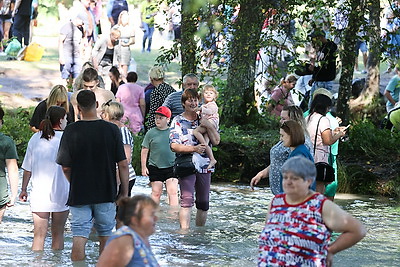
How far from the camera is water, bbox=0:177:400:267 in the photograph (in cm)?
964

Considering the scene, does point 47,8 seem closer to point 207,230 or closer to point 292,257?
point 207,230

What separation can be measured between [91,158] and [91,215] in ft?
1.75

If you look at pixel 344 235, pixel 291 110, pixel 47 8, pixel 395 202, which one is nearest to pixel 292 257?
pixel 344 235

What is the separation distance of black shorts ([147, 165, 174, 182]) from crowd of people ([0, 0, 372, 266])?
0.04 ft

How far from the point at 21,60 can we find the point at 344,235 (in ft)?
71.9

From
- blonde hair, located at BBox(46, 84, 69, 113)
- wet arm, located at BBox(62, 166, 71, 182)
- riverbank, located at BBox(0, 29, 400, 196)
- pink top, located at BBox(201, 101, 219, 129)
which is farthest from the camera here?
riverbank, located at BBox(0, 29, 400, 196)

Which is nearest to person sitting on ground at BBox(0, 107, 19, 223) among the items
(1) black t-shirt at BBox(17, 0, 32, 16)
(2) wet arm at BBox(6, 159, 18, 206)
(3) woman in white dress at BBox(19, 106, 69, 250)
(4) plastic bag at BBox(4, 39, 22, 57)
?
(2) wet arm at BBox(6, 159, 18, 206)

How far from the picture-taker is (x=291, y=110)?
29.6 feet

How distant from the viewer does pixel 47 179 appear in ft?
29.5

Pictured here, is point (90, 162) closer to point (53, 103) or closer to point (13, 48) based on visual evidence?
point (53, 103)

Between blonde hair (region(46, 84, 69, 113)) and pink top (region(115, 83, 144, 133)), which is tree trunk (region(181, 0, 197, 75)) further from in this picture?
blonde hair (region(46, 84, 69, 113))

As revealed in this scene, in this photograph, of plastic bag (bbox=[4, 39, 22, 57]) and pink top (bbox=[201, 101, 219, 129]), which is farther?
plastic bag (bbox=[4, 39, 22, 57])

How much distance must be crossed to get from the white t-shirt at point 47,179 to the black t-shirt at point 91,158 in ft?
1.94

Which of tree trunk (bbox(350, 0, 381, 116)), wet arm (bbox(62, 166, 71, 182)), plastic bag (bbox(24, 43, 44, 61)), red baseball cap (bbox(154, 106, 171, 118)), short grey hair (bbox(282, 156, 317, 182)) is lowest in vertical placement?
wet arm (bbox(62, 166, 71, 182))
